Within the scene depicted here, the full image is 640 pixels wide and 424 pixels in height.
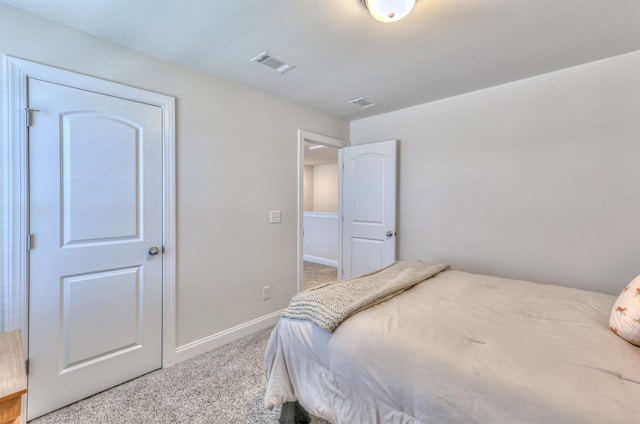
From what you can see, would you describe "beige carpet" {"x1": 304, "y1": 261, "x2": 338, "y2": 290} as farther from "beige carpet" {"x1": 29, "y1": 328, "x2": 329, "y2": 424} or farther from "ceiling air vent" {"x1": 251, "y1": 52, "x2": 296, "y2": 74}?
"ceiling air vent" {"x1": 251, "y1": 52, "x2": 296, "y2": 74}

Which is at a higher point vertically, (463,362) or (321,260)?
(463,362)

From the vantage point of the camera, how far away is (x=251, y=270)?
2791 millimetres

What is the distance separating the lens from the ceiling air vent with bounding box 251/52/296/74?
83.0 inches

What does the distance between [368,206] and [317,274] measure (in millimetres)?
2141

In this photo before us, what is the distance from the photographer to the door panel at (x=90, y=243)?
67.1 inches

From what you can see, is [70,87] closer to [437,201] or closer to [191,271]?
[191,271]

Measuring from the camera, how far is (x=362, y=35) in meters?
1.84

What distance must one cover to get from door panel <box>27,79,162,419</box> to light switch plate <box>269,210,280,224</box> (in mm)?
1066

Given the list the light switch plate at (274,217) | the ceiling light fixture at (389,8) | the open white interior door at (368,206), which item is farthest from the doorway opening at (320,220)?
the ceiling light fixture at (389,8)

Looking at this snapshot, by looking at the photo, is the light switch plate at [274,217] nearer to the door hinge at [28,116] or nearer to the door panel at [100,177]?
the door panel at [100,177]

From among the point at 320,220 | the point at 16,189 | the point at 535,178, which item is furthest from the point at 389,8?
the point at 320,220

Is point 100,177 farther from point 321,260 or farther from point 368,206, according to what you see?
point 321,260

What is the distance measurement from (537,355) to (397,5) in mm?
1745

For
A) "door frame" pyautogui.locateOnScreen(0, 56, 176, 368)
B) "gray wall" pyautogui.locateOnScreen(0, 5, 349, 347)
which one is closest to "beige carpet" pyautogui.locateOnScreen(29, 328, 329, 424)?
"gray wall" pyautogui.locateOnScreen(0, 5, 349, 347)
